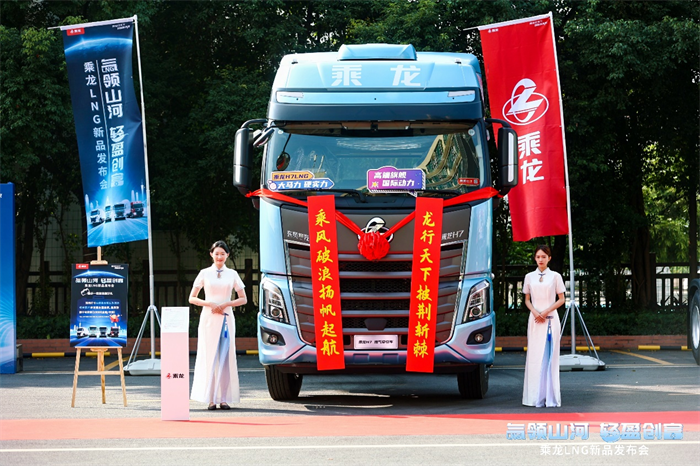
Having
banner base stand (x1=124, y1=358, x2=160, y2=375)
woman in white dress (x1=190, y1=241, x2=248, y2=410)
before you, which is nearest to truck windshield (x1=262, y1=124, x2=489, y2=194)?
woman in white dress (x1=190, y1=241, x2=248, y2=410)

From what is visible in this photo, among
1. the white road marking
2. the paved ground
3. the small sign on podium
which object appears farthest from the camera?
the small sign on podium

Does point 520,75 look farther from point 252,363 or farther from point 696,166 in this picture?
point 696,166

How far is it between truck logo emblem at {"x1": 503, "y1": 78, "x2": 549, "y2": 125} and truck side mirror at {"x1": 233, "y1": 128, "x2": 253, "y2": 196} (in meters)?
5.91

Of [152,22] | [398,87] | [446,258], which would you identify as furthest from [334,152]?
[152,22]

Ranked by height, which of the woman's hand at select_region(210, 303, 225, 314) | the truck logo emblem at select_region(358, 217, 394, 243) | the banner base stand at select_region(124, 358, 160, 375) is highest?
the truck logo emblem at select_region(358, 217, 394, 243)

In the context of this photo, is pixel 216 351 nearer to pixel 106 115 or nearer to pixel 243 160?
pixel 243 160

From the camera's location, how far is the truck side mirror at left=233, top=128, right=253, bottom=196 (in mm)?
10805

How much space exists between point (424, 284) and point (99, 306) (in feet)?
15.3

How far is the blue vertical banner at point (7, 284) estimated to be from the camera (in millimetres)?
15461

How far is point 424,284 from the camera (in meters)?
10.2

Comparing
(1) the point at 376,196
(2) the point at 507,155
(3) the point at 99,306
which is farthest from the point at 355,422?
(3) the point at 99,306

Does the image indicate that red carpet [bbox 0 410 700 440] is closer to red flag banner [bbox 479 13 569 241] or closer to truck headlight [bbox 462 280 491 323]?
truck headlight [bbox 462 280 491 323]

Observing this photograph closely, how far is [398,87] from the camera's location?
10.8m

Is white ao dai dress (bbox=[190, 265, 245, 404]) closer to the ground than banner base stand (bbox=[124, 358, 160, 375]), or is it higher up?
higher up
